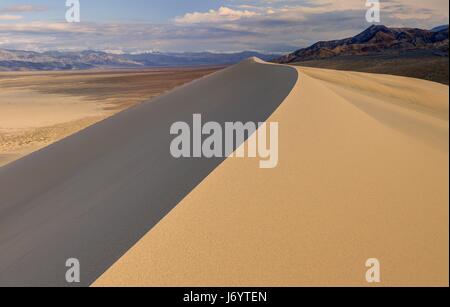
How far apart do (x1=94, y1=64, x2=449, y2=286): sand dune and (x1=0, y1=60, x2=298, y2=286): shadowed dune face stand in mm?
362

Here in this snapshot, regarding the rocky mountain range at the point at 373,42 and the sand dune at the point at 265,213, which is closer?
the sand dune at the point at 265,213

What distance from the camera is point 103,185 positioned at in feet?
17.4

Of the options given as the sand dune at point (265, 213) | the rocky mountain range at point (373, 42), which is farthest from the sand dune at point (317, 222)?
Answer: the rocky mountain range at point (373, 42)

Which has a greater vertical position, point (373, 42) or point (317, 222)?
point (373, 42)

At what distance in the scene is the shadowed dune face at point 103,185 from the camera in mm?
3725

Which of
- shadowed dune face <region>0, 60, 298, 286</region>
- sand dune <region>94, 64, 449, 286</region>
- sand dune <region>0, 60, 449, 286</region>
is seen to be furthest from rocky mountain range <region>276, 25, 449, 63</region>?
sand dune <region>94, 64, 449, 286</region>

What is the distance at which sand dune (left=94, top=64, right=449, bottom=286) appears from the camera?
2979mm

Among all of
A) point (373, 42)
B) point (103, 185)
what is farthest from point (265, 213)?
point (373, 42)

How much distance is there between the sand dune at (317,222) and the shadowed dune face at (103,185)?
0.36 m

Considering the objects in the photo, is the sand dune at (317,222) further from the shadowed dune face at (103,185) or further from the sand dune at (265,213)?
the shadowed dune face at (103,185)

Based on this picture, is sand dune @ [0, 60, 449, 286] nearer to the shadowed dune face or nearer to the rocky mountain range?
the shadowed dune face

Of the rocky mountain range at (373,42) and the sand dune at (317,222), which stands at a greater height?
the rocky mountain range at (373,42)

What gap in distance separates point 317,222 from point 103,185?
2980 millimetres

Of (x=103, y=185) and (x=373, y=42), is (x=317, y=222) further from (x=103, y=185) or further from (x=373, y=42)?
(x=373, y=42)
